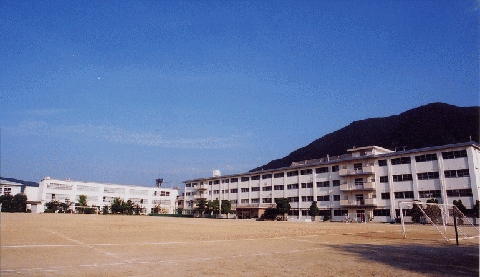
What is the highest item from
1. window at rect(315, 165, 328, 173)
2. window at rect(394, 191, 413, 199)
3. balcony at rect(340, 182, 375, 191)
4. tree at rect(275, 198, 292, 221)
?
window at rect(315, 165, 328, 173)

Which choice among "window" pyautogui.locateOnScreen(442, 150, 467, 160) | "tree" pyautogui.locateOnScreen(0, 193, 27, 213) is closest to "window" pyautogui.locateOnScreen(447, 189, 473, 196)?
"window" pyautogui.locateOnScreen(442, 150, 467, 160)

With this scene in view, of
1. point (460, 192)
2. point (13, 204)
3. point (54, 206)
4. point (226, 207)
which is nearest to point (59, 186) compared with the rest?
point (54, 206)

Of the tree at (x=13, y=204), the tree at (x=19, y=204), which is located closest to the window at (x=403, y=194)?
the tree at (x=13, y=204)

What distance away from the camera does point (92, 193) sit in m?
106

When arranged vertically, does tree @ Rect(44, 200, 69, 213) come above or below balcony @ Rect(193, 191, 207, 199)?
below

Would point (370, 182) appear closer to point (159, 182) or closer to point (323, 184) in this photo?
point (323, 184)

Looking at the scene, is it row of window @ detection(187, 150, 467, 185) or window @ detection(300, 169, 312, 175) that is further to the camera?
window @ detection(300, 169, 312, 175)

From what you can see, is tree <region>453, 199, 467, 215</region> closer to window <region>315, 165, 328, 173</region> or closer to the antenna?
window <region>315, 165, 328, 173</region>

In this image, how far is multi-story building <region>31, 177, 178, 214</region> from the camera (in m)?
97.7

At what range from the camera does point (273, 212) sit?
70062 mm

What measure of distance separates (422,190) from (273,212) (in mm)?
29302

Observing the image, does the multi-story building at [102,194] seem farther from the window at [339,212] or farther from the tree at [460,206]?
the tree at [460,206]

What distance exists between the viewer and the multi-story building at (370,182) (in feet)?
163

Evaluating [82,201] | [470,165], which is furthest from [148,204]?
[470,165]
